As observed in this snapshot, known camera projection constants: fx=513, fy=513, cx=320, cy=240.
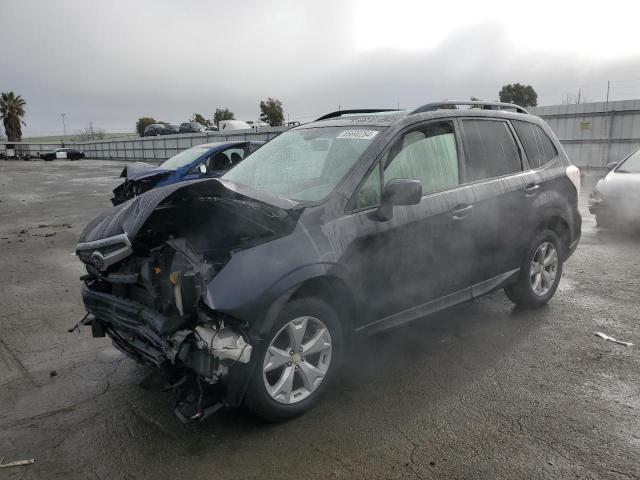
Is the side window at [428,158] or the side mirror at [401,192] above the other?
the side window at [428,158]

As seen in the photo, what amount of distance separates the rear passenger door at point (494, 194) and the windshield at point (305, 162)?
1.04 metres

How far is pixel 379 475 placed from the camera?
262 cm

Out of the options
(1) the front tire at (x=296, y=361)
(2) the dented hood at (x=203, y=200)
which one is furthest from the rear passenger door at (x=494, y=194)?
(2) the dented hood at (x=203, y=200)

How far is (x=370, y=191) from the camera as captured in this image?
353cm

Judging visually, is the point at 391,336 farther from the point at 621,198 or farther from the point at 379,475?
the point at 621,198

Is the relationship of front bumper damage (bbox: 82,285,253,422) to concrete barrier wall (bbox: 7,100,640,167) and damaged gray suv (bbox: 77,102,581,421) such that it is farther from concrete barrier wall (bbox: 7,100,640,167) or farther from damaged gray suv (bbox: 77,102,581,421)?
concrete barrier wall (bbox: 7,100,640,167)

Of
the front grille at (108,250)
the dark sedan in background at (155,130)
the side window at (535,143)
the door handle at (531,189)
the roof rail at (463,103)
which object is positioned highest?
the dark sedan in background at (155,130)

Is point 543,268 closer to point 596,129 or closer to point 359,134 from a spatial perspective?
point 359,134

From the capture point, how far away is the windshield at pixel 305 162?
3.62 m

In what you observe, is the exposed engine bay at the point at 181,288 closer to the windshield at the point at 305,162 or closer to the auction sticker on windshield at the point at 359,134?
the windshield at the point at 305,162

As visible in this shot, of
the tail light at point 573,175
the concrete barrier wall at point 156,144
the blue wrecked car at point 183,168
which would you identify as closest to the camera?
the tail light at point 573,175

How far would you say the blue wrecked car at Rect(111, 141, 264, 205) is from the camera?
30.3 feet

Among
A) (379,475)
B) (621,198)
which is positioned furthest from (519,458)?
(621,198)

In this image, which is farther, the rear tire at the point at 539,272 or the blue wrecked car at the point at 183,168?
the blue wrecked car at the point at 183,168
